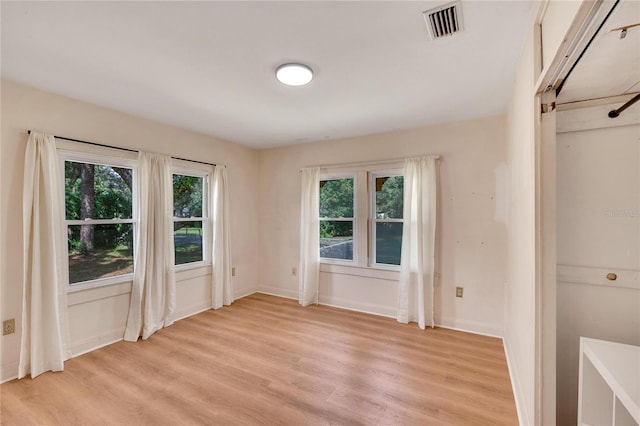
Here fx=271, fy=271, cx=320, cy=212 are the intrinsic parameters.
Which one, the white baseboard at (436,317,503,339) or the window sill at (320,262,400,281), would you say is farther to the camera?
the window sill at (320,262,400,281)

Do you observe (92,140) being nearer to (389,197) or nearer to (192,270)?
(192,270)

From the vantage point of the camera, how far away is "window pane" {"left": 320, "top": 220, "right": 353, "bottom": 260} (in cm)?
407

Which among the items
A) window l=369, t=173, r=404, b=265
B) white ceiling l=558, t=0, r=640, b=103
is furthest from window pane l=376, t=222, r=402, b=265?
white ceiling l=558, t=0, r=640, b=103

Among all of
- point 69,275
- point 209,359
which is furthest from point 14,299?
point 209,359

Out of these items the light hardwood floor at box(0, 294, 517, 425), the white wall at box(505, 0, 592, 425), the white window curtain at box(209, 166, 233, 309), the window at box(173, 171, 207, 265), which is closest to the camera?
the white wall at box(505, 0, 592, 425)

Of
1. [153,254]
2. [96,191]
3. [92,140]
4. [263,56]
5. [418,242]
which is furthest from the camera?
[418,242]

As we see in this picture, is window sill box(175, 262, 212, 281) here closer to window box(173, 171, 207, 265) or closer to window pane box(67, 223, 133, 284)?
window box(173, 171, 207, 265)

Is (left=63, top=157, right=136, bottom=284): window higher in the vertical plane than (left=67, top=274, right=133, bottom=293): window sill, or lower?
higher

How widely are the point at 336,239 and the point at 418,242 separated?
1.26 m

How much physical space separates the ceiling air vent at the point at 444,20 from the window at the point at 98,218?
10.8 ft

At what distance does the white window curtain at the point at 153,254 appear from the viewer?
119 inches

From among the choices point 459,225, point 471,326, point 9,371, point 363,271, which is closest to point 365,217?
point 363,271

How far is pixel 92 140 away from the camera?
109 inches

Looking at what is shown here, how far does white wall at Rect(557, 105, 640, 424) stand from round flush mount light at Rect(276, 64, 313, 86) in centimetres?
168
